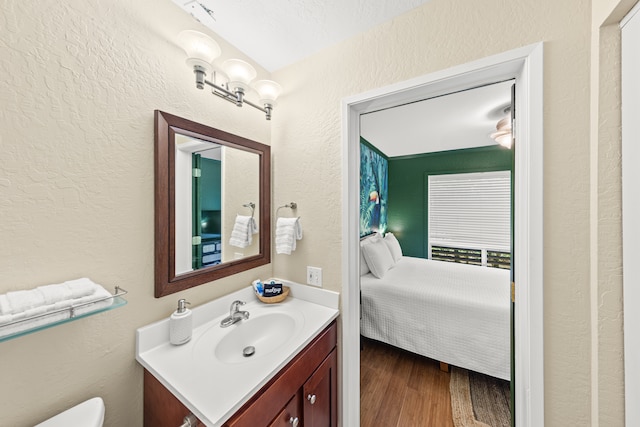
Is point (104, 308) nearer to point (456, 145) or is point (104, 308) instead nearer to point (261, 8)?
point (261, 8)

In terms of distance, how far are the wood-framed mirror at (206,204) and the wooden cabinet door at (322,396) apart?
0.64m

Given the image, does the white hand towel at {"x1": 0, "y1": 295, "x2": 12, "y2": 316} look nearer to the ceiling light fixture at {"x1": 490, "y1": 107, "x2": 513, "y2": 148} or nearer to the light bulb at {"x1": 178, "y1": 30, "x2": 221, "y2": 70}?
the light bulb at {"x1": 178, "y1": 30, "x2": 221, "y2": 70}

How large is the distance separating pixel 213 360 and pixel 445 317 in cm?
178

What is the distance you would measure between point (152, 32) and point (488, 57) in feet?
4.33

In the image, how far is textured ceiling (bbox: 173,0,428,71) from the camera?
3.19 feet

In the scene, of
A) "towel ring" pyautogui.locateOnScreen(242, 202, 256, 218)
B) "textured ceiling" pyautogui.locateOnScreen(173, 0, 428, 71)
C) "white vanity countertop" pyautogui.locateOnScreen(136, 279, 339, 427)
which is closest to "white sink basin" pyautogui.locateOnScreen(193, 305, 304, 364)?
"white vanity countertop" pyautogui.locateOnScreen(136, 279, 339, 427)

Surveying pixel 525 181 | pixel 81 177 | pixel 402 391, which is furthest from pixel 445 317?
pixel 81 177

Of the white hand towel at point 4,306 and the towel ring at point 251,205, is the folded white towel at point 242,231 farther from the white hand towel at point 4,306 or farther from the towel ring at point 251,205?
the white hand towel at point 4,306

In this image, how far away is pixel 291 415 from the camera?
0.85 metres

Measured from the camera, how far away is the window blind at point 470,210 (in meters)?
3.33

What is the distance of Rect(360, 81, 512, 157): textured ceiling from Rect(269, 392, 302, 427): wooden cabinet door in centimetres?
212

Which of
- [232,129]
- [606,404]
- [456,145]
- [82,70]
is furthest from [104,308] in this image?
[456,145]

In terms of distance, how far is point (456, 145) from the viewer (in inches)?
132

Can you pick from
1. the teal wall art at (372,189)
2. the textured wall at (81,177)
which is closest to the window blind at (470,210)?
the teal wall art at (372,189)
